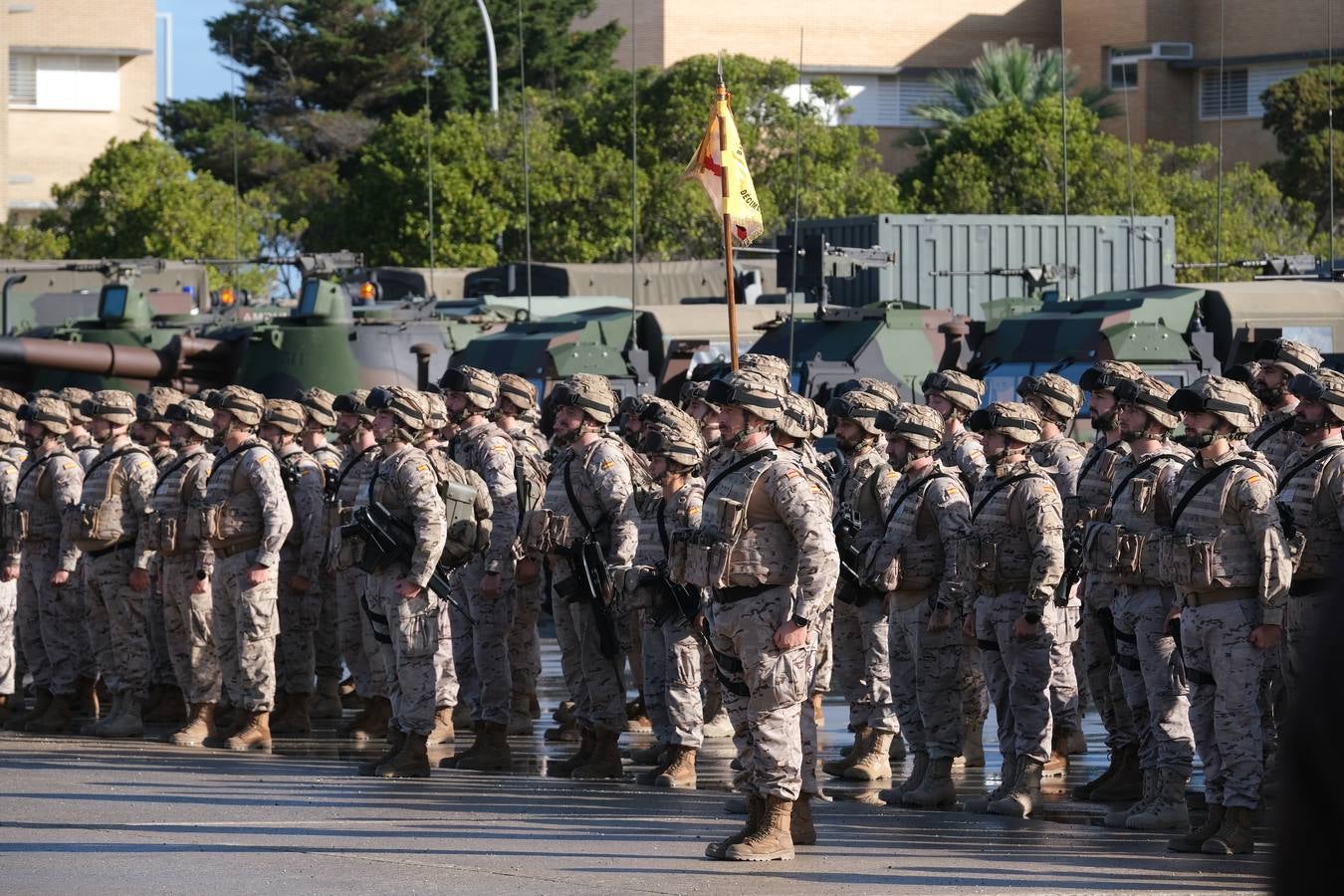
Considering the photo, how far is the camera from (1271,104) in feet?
166

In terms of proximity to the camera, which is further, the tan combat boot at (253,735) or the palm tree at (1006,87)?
the palm tree at (1006,87)

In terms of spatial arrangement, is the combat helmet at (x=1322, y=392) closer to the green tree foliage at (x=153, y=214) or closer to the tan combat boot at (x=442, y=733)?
the tan combat boot at (x=442, y=733)

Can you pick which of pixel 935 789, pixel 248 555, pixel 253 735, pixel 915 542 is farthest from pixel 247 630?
pixel 935 789

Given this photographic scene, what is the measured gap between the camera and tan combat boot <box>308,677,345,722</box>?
44.8 feet

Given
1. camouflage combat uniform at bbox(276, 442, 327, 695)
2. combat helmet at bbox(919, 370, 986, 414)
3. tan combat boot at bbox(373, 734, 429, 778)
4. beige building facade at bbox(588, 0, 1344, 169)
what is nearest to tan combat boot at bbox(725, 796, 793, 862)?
tan combat boot at bbox(373, 734, 429, 778)

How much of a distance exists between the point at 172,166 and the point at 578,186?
8722 millimetres

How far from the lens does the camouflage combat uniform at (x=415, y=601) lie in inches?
424

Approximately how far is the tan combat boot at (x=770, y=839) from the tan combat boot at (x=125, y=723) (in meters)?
5.63

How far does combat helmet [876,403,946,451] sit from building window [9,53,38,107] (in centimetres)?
5834

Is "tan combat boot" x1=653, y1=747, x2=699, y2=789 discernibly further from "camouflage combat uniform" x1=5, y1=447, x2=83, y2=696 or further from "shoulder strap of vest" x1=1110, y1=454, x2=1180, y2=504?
"camouflage combat uniform" x1=5, y1=447, x2=83, y2=696

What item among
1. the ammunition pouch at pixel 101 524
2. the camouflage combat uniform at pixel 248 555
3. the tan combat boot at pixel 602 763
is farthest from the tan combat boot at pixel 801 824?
the ammunition pouch at pixel 101 524

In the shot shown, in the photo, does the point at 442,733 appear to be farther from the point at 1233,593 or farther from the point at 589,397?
the point at 1233,593

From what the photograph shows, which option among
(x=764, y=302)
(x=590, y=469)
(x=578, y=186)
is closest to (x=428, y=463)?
(x=590, y=469)

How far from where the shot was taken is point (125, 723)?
42.0 ft
